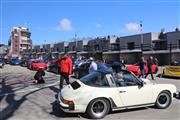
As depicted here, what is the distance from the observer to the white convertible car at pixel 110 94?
7.95m

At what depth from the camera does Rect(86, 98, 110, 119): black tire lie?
313 inches

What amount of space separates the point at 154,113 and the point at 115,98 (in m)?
1.32

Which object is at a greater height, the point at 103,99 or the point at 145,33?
the point at 145,33

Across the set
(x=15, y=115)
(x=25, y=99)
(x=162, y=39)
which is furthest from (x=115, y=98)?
(x=162, y=39)

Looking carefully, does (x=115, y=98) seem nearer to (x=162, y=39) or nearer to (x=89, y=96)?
(x=89, y=96)

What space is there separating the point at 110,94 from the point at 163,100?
2139 millimetres

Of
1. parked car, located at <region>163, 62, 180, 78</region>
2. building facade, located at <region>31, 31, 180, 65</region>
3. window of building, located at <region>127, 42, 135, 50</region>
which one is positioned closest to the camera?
parked car, located at <region>163, 62, 180, 78</region>

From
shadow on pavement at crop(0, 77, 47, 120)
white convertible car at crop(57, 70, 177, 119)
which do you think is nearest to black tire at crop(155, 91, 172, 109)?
white convertible car at crop(57, 70, 177, 119)

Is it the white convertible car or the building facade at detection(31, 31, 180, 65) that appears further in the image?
the building facade at detection(31, 31, 180, 65)

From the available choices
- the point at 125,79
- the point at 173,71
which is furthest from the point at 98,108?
the point at 173,71

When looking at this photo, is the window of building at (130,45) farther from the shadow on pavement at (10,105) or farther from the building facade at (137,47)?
the shadow on pavement at (10,105)

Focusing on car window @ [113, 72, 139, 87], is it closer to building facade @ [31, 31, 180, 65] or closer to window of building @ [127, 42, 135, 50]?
building facade @ [31, 31, 180, 65]

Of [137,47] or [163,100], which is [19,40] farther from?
[163,100]

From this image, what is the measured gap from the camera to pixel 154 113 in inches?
338
